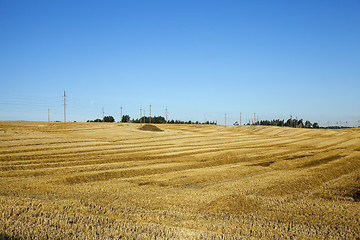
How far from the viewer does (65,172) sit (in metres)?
15.5

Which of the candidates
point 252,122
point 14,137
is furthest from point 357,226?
point 252,122

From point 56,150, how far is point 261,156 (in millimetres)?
17665

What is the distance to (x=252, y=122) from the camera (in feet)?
343

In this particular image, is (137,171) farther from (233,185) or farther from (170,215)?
(170,215)

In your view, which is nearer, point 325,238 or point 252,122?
point 325,238

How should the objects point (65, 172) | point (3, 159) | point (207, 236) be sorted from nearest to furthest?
point (207, 236)
point (65, 172)
point (3, 159)

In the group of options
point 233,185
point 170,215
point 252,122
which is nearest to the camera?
point 170,215

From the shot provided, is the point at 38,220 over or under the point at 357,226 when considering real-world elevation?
over

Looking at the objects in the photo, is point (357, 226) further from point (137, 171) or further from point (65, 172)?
point (65, 172)

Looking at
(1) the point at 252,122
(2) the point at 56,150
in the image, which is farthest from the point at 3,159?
(1) the point at 252,122

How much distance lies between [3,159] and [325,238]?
65.2 ft

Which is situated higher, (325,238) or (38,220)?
(38,220)

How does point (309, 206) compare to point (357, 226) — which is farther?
point (309, 206)

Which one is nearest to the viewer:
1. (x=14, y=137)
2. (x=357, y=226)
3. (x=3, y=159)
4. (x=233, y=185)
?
(x=357, y=226)
